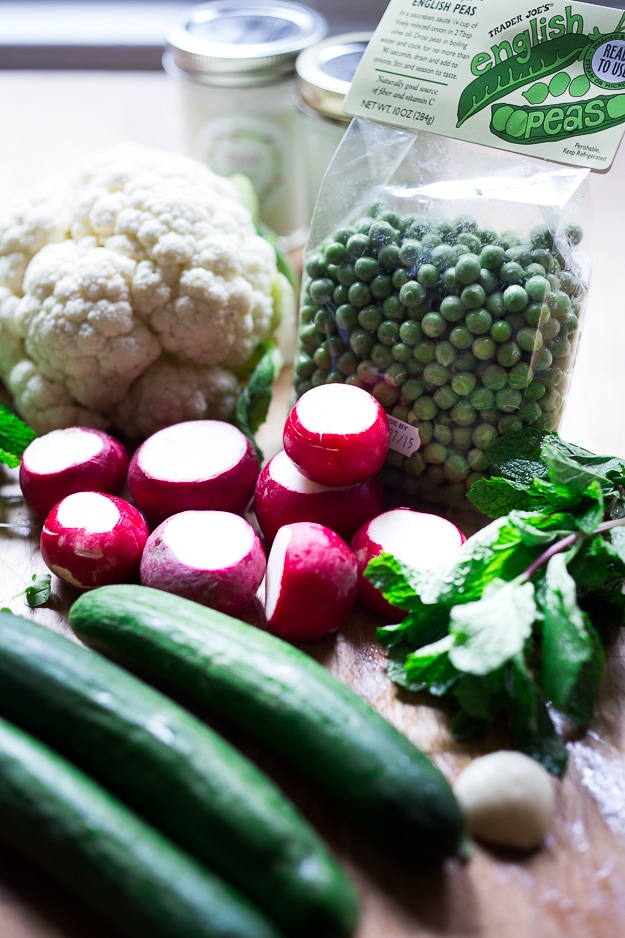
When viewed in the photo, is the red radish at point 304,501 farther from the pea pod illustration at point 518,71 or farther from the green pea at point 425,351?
the pea pod illustration at point 518,71

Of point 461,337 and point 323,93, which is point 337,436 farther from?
point 323,93

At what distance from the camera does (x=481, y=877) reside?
0.80m

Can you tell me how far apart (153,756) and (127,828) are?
2.6 inches

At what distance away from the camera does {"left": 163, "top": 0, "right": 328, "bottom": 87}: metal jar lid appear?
1.58m

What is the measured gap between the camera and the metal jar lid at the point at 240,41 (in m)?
1.58

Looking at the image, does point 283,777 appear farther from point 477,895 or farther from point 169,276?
point 169,276

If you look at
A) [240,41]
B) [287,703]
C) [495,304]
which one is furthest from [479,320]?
[240,41]

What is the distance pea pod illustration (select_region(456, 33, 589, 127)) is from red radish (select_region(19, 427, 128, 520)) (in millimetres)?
704

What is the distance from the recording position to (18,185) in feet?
6.34

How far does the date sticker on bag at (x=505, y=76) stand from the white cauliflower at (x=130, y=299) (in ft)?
1.09

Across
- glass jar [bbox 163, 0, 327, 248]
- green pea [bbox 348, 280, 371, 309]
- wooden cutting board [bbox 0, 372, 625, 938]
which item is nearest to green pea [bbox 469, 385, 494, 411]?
green pea [bbox 348, 280, 371, 309]

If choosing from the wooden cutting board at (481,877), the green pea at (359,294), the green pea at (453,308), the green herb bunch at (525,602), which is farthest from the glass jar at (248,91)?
the wooden cutting board at (481,877)

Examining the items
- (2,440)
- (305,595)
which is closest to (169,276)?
(2,440)

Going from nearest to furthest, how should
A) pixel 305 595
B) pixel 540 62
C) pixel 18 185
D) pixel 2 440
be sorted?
pixel 305 595
pixel 540 62
pixel 2 440
pixel 18 185
